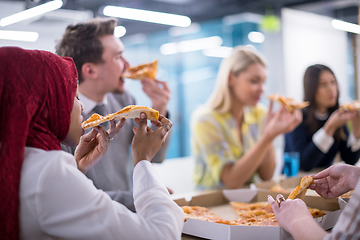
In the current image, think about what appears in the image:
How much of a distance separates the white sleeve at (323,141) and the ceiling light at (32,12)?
8.02ft

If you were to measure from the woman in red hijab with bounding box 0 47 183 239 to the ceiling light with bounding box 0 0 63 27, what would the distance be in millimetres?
2289

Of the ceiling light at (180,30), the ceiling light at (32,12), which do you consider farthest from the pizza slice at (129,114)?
the ceiling light at (180,30)

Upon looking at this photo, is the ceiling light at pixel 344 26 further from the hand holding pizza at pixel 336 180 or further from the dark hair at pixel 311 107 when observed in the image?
the hand holding pizza at pixel 336 180

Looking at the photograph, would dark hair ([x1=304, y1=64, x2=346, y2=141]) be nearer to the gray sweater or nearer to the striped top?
the gray sweater

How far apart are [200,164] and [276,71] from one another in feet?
10.1

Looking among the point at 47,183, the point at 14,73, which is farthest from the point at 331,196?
the point at 14,73

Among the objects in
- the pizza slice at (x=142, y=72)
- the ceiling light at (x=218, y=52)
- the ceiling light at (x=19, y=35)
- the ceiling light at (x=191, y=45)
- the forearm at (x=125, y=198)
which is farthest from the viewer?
the ceiling light at (x=218, y=52)

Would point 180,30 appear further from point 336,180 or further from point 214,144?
point 336,180

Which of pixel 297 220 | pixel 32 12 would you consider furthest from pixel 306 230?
pixel 32 12

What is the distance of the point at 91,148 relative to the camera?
1.19 metres

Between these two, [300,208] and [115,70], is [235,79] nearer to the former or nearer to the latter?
[115,70]

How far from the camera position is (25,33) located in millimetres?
3121

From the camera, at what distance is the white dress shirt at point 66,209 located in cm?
73

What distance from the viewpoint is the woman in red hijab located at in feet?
2.41
